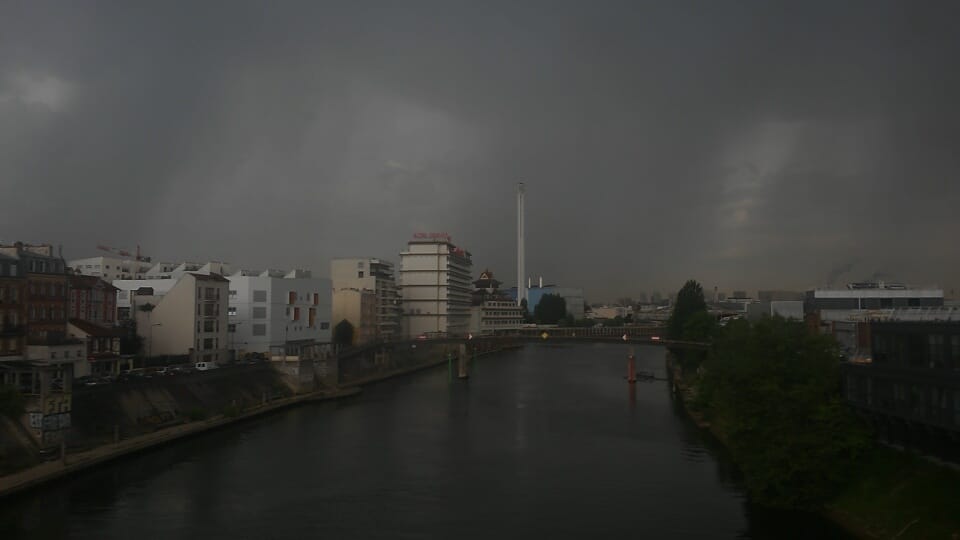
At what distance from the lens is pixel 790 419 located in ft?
43.3

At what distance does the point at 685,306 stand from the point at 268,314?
22894 mm

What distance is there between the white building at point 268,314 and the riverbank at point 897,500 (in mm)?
26164

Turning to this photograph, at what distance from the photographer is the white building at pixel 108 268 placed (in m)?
49.2

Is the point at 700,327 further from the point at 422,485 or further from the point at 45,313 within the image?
the point at 45,313

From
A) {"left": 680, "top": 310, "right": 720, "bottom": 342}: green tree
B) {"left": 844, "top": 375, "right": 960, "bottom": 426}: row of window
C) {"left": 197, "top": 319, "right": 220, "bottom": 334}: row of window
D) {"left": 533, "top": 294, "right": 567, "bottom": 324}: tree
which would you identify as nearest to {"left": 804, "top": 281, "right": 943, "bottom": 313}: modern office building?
{"left": 680, "top": 310, "right": 720, "bottom": 342}: green tree

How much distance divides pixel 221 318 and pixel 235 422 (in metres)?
9.53

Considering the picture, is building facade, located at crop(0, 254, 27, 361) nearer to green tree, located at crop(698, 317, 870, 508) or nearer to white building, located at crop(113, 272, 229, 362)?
white building, located at crop(113, 272, 229, 362)

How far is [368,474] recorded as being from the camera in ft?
55.3

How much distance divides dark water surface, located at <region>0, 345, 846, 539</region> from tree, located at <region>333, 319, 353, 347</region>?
1804 centimetres

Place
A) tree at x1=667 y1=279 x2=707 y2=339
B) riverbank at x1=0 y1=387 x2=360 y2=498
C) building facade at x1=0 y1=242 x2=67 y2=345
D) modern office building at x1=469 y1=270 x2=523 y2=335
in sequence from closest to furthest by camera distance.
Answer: riverbank at x1=0 y1=387 x2=360 y2=498, building facade at x1=0 y1=242 x2=67 y2=345, tree at x1=667 y1=279 x2=707 y2=339, modern office building at x1=469 y1=270 x2=523 y2=335

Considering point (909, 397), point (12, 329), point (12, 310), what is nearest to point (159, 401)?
point (12, 329)

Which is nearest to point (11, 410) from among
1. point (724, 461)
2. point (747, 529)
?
point (747, 529)

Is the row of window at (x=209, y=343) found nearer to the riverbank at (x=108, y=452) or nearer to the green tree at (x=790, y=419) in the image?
the riverbank at (x=108, y=452)

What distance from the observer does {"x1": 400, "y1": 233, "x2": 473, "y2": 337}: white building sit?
61969 mm
